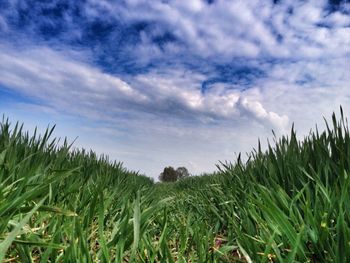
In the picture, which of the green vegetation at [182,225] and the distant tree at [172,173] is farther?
the distant tree at [172,173]

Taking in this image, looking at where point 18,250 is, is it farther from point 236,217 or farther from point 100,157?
point 100,157

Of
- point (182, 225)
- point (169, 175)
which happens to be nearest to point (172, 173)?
point (169, 175)

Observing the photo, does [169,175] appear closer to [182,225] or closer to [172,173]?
[172,173]

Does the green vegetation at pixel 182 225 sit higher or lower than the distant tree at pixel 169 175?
lower

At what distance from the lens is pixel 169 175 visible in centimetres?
3244

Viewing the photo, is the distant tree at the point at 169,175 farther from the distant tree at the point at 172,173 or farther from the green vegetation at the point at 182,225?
the green vegetation at the point at 182,225

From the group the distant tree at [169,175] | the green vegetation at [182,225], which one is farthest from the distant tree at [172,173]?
the green vegetation at [182,225]

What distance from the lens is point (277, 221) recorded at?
166cm

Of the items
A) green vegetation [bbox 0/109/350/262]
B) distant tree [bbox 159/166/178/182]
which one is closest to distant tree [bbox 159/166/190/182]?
distant tree [bbox 159/166/178/182]

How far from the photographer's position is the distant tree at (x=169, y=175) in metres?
32.3

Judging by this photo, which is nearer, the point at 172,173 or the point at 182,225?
the point at 182,225

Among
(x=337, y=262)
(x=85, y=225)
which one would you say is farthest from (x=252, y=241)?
(x=85, y=225)

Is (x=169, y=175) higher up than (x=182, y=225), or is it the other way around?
(x=169, y=175)

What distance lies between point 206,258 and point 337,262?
535 mm
